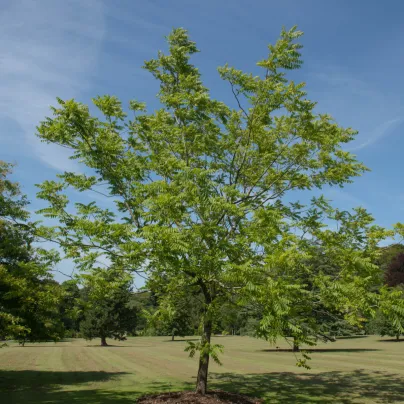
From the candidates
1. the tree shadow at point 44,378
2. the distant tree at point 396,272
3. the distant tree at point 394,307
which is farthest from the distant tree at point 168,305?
the distant tree at point 396,272

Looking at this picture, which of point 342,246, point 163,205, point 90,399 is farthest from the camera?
point 90,399

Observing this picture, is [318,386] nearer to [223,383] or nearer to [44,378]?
[223,383]

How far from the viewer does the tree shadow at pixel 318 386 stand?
16.3 metres

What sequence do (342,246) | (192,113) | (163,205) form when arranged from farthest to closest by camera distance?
(192,113) < (342,246) < (163,205)

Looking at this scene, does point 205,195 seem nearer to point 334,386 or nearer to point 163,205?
point 163,205

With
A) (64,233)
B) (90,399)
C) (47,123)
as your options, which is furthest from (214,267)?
(90,399)

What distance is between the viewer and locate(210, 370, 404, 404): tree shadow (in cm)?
1627

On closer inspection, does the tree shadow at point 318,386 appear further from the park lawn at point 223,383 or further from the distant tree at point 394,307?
the distant tree at point 394,307

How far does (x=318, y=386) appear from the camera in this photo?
19.8m

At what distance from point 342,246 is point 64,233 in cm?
956

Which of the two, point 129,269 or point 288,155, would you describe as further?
point 288,155

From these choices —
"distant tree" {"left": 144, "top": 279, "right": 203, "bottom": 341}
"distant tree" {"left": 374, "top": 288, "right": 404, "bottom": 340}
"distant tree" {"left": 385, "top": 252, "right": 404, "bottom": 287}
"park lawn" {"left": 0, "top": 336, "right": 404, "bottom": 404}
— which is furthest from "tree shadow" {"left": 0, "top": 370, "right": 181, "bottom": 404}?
"distant tree" {"left": 385, "top": 252, "right": 404, "bottom": 287}

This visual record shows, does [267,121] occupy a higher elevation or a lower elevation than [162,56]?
lower

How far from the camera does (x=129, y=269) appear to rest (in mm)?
12594
